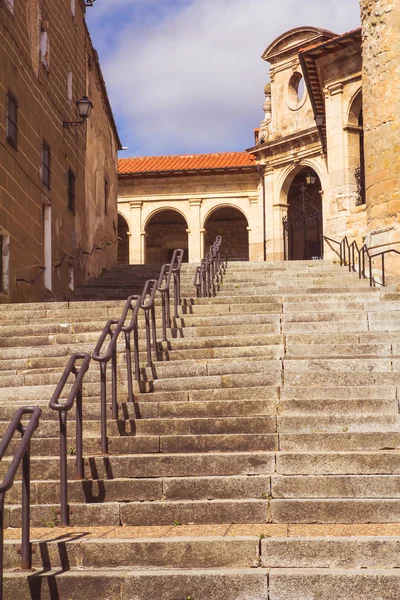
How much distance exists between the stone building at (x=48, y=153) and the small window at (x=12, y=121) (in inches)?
0.7

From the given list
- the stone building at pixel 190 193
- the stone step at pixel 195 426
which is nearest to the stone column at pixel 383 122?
the stone step at pixel 195 426

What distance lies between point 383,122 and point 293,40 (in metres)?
15.7

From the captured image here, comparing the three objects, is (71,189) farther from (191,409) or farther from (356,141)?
(191,409)

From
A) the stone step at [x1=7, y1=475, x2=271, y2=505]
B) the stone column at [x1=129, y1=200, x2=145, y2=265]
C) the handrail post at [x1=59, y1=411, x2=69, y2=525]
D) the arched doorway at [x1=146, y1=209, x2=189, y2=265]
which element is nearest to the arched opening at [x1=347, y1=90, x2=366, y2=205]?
the stone column at [x1=129, y1=200, x2=145, y2=265]

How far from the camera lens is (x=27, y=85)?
15312 mm

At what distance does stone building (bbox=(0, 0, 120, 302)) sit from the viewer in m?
14.1

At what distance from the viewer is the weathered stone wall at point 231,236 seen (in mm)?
34812

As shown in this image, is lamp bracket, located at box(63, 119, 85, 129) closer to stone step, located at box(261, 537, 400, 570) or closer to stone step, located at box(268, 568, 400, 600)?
stone step, located at box(261, 537, 400, 570)

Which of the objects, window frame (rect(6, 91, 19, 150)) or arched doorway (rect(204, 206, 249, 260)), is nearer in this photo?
window frame (rect(6, 91, 19, 150))

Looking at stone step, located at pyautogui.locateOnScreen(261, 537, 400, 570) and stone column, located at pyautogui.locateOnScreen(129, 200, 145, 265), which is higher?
stone column, located at pyautogui.locateOnScreen(129, 200, 145, 265)

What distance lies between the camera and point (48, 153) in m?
17.0

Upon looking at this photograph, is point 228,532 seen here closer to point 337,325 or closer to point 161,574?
point 161,574

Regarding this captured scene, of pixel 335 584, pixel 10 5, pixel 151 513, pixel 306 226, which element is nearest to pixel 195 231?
pixel 306 226

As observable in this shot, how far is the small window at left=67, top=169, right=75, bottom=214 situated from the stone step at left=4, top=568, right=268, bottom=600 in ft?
47.5
